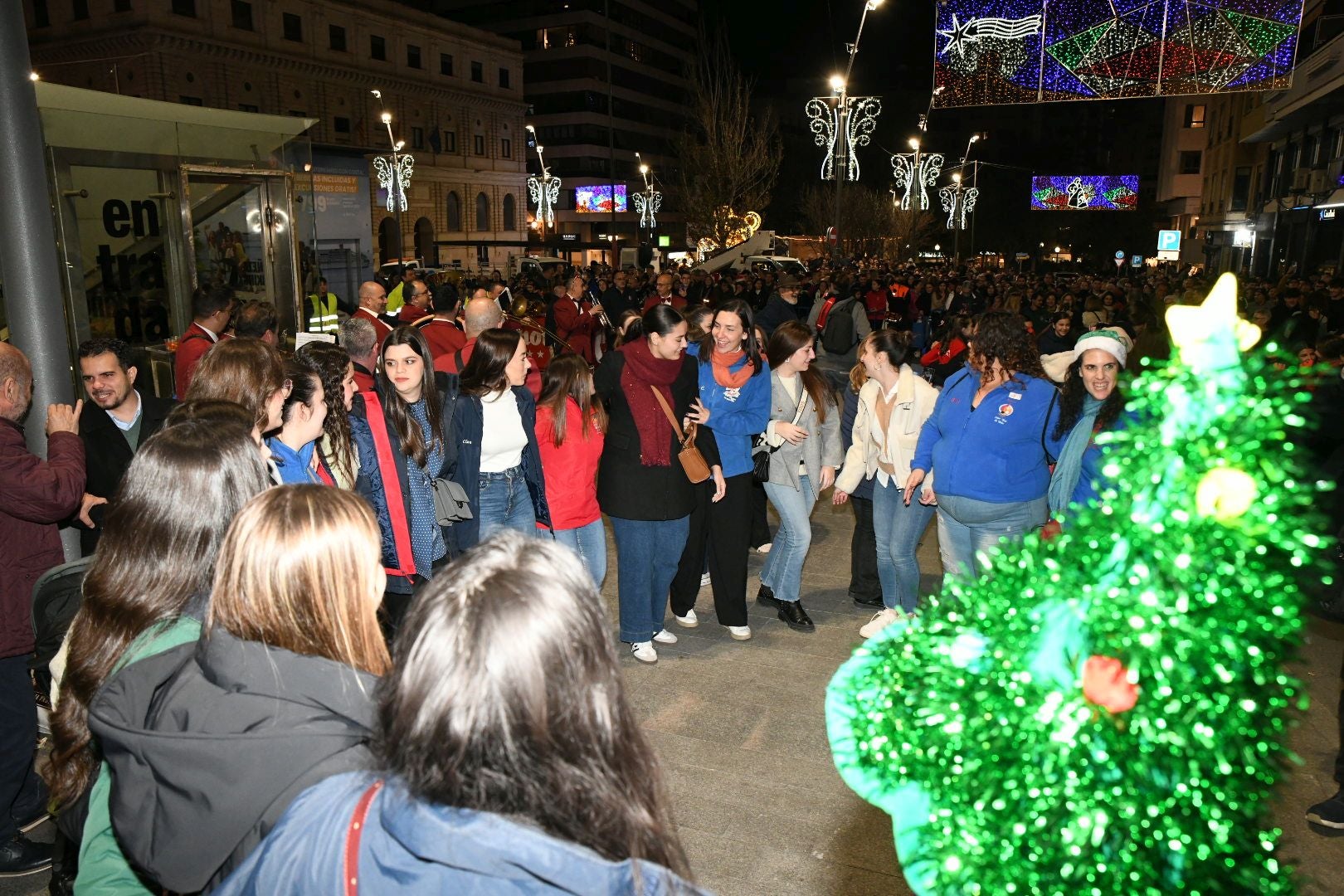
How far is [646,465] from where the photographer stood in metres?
5.33

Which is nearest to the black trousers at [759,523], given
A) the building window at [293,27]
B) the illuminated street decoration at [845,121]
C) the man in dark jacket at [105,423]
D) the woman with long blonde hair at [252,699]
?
the man in dark jacket at [105,423]

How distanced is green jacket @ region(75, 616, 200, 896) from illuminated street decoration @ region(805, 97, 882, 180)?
19852 mm

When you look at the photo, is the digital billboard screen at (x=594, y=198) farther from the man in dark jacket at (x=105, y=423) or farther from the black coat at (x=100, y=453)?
the black coat at (x=100, y=453)

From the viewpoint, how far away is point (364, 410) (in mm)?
4301

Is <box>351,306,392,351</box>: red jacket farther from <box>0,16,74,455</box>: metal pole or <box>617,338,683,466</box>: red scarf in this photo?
<box>0,16,74,455</box>: metal pole

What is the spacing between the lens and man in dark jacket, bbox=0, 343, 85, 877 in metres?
3.33

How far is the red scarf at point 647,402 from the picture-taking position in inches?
210

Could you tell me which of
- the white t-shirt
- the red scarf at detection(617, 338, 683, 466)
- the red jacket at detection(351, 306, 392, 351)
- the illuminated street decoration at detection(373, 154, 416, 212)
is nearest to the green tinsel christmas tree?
the white t-shirt

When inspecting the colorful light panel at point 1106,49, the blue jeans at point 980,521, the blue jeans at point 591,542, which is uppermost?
the colorful light panel at point 1106,49

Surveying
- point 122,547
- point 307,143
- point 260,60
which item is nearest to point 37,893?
point 122,547

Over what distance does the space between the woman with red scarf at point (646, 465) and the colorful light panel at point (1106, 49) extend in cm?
712

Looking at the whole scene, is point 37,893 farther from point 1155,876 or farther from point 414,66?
point 414,66

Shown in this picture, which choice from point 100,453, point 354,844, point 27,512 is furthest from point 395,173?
point 354,844

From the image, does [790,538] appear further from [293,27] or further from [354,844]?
[293,27]
